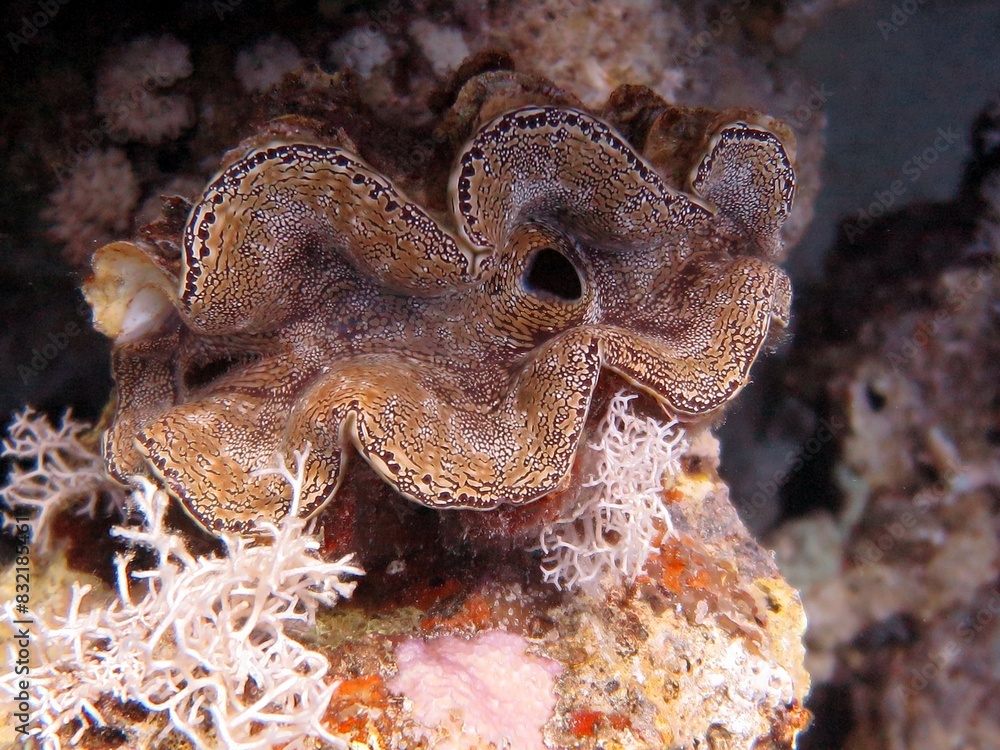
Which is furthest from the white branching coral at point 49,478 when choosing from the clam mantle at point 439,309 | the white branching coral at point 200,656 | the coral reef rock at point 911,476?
the coral reef rock at point 911,476

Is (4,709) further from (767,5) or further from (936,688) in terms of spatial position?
(936,688)

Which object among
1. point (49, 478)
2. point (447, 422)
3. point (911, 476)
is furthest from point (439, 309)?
point (911, 476)

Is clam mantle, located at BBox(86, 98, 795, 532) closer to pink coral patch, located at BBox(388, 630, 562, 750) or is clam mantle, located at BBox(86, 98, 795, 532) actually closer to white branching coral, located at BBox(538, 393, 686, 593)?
white branching coral, located at BBox(538, 393, 686, 593)

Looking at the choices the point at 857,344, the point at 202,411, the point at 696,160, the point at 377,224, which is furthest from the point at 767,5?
the point at 202,411

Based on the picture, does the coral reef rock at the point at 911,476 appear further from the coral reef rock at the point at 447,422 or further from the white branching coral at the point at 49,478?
the white branching coral at the point at 49,478

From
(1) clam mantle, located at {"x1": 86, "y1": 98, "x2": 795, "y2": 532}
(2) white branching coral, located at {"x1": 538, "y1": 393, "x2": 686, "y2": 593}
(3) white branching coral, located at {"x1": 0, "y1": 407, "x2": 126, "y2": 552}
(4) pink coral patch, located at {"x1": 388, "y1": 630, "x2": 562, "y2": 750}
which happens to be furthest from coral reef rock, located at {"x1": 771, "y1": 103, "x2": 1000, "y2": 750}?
(3) white branching coral, located at {"x1": 0, "y1": 407, "x2": 126, "y2": 552}
